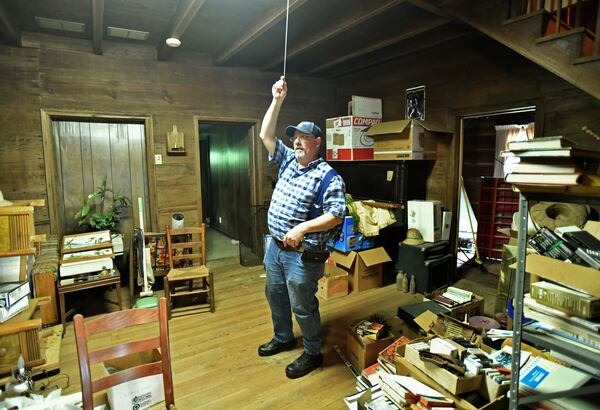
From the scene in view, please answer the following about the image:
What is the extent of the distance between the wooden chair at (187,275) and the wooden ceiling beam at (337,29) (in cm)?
206

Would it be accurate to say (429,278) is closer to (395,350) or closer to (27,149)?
→ (395,350)

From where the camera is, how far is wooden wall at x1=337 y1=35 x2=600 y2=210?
2.83 metres

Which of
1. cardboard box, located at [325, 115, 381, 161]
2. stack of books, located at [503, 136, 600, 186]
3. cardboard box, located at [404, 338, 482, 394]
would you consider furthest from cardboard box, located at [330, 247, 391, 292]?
stack of books, located at [503, 136, 600, 186]

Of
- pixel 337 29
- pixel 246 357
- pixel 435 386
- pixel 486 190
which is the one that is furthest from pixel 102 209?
pixel 486 190

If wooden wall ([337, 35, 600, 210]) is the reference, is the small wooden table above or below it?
below

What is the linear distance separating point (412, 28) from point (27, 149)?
12.4 feet

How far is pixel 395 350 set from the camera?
6.05ft

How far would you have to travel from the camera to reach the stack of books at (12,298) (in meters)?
1.95

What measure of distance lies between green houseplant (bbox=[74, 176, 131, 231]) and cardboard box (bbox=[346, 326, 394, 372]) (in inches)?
104

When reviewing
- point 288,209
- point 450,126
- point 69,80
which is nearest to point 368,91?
point 450,126

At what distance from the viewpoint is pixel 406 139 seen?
3531 millimetres

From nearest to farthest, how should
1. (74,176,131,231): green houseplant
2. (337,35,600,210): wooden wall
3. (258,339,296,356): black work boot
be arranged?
(258,339,296,356): black work boot
(337,35,600,210): wooden wall
(74,176,131,231): green houseplant

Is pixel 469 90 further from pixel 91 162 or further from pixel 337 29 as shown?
pixel 91 162

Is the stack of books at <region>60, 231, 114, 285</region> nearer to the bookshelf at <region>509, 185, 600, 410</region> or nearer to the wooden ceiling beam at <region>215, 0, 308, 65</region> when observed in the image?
the wooden ceiling beam at <region>215, 0, 308, 65</region>
